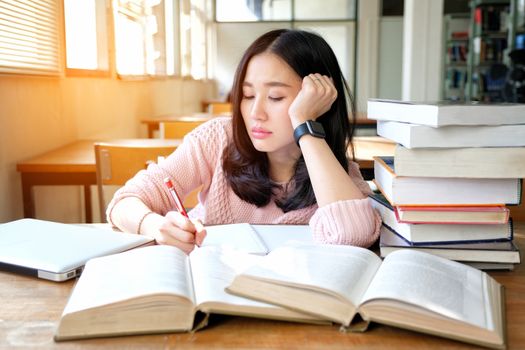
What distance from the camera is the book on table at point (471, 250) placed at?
1000mm

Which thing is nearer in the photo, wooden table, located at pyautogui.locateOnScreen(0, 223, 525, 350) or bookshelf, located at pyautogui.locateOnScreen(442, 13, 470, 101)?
wooden table, located at pyautogui.locateOnScreen(0, 223, 525, 350)

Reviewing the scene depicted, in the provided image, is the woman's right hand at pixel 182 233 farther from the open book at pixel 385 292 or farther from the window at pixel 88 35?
the window at pixel 88 35

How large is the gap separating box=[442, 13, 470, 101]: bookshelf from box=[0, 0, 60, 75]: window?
797cm

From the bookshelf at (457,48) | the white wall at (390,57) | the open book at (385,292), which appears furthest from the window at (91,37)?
the bookshelf at (457,48)

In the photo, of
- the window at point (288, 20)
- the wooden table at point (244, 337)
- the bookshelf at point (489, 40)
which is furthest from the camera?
the window at point (288, 20)

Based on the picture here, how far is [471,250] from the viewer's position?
1.01 meters

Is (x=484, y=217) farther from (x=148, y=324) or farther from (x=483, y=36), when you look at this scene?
(x=483, y=36)

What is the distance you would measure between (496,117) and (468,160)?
85 mm

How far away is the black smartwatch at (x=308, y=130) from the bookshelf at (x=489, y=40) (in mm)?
7874

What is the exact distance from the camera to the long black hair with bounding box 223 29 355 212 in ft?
4.91

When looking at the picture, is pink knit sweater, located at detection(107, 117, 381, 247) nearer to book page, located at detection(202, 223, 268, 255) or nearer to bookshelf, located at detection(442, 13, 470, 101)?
book page, located at detection(202, 223, 268, 255)

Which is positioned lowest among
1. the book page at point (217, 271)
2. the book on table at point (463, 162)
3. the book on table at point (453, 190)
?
the book page at point (217, 271)

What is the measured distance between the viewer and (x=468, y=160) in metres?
0.99

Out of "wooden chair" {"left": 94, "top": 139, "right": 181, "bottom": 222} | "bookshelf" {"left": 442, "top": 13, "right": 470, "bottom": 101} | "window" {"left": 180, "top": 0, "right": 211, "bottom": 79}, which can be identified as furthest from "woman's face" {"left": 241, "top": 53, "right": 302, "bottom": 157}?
"bookshelf" {"left": 442, "top": 13, "right": 470, "bottom": 101}
